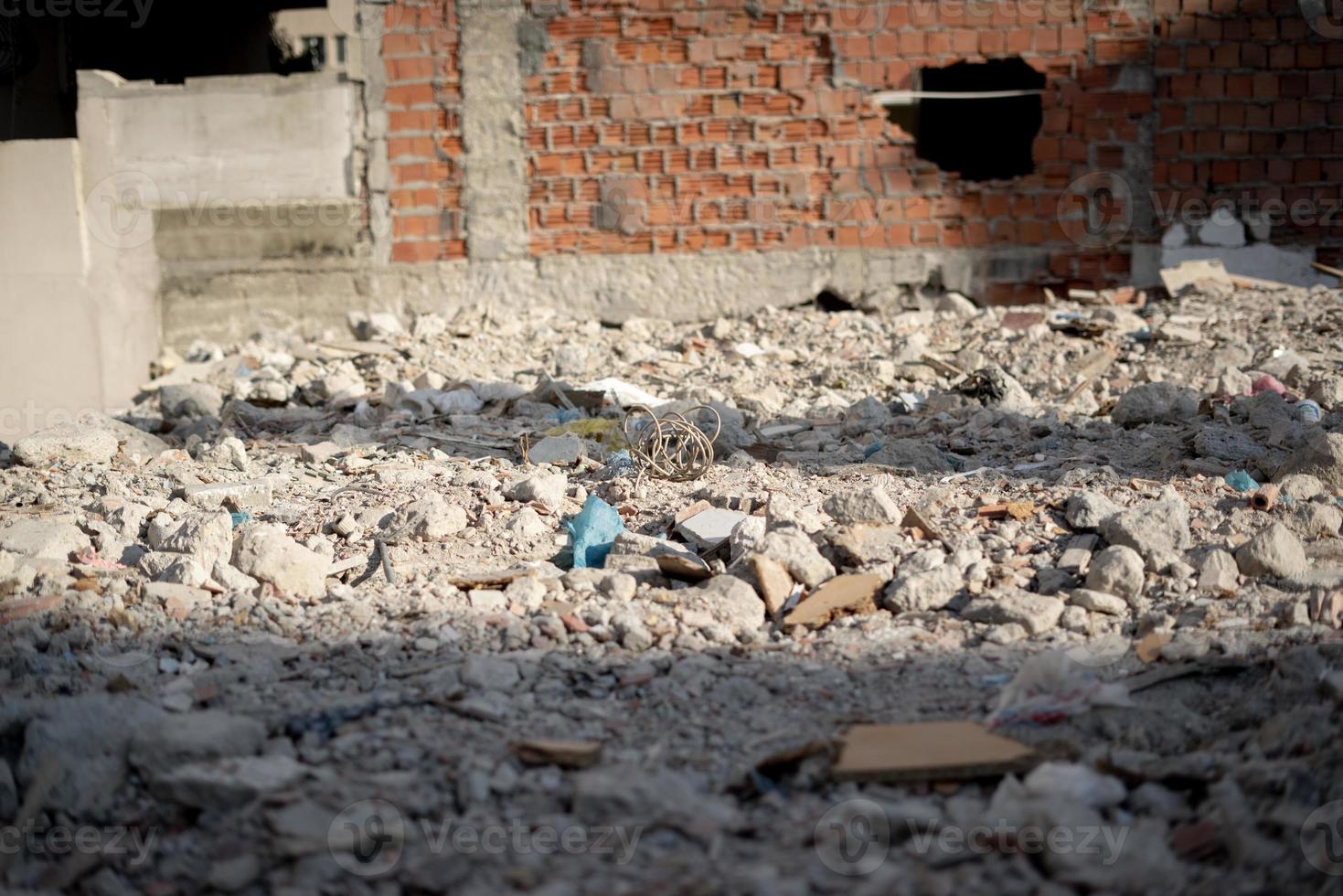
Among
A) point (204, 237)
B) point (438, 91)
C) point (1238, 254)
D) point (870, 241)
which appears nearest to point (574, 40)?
point (438, 91)

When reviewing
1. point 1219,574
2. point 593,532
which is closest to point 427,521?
point 593,532

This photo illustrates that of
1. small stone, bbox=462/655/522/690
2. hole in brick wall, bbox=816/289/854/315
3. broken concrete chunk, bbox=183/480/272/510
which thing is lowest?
small stone, bbox=462/655/522/690

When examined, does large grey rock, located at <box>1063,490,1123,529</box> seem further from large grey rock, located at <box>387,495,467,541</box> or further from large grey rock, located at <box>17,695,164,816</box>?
large grey rock, located at <box>17,695,164,816</box>

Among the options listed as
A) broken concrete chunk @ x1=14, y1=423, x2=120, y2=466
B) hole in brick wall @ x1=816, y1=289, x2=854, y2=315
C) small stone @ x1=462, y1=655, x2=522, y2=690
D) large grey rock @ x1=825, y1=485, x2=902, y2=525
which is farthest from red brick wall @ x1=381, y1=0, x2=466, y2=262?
small stone @ x1=462, y1=655, x2=522, y2=690

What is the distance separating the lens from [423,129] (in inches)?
313

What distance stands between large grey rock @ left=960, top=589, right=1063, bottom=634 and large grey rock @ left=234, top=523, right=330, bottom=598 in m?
2.06

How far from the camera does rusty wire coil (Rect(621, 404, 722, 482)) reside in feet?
14.7

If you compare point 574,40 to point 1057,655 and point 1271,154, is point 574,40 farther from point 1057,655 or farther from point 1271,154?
point 1057,655

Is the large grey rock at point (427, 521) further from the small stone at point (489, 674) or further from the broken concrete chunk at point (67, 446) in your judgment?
the broken concrete chunk at point (67, 446)

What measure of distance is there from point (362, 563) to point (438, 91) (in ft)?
16.9

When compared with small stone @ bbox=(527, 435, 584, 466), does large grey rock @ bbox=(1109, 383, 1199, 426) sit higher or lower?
higher

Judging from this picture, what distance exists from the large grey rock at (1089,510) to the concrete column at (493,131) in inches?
206

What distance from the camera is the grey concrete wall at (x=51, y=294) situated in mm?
7133

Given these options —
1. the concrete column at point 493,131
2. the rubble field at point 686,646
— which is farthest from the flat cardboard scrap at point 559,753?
the concrete column at point 493,131
